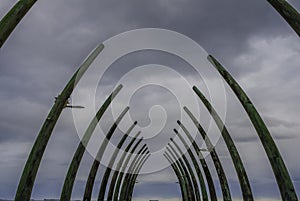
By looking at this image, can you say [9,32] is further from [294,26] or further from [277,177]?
[277,177]

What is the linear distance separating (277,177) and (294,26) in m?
3.34

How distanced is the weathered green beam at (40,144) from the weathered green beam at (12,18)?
349cm

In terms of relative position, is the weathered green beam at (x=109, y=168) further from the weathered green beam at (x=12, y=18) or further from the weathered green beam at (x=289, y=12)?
the weathered green beam at (x=289, y=12)

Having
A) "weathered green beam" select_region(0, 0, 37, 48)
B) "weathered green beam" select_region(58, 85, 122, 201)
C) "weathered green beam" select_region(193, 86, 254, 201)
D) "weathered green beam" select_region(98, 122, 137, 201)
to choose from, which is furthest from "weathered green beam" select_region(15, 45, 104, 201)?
"weathered green beam" select_region(98, 122, 137, 201)

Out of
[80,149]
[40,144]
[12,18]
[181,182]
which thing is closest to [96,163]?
[80,149]

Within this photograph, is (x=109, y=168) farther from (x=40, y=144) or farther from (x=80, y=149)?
(x=40, y=144)

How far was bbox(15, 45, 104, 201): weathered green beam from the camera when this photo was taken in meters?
7.90

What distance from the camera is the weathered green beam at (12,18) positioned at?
5.36 meters

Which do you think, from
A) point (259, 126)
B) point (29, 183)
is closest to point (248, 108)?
point (259, 126)

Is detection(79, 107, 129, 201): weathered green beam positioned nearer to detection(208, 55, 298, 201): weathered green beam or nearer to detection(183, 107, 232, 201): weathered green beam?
detection(183, 107, 232, 201): weathered green beam

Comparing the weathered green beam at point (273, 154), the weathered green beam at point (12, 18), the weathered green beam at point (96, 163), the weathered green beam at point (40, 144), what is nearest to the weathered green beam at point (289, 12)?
the weathered green beam at point (273, 154)

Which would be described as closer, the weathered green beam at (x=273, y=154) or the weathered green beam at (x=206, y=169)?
the weathered green beam at (x=273, y=154)

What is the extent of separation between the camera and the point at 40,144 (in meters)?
8.34

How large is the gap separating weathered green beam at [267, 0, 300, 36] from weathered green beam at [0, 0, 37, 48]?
405cm
